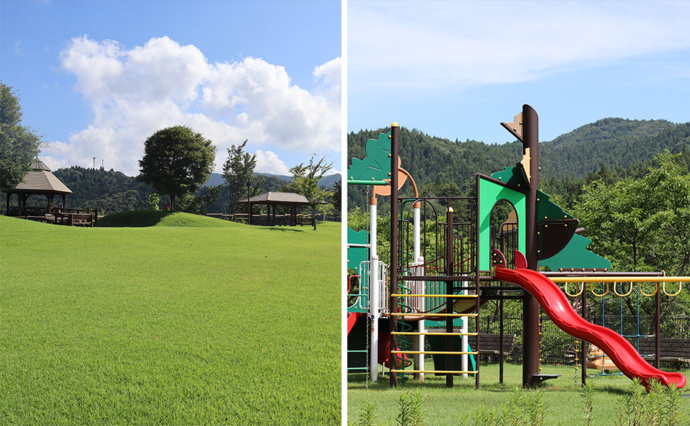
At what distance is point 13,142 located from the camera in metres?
20.5

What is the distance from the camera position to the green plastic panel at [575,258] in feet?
20.5

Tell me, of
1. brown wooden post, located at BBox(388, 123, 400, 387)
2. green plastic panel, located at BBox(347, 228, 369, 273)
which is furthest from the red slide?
green plastic panel, located at BBox(347, 228, 369, 273)

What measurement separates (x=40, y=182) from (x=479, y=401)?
21.3 metres

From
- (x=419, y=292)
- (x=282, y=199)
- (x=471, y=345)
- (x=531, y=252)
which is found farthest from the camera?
(x=282, y=199)

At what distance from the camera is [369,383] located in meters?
6.21

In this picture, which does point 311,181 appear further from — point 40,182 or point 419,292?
point 419,292

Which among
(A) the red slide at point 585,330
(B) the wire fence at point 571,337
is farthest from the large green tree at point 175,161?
(A) the red slide at point 585,330

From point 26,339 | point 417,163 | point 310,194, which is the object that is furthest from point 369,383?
point 417,163

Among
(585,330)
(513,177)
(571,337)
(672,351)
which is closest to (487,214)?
(513,177)

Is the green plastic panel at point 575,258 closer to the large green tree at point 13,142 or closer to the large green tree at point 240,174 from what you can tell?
the large green tree at point 13,142

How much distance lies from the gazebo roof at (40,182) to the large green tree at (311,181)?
10.9 m

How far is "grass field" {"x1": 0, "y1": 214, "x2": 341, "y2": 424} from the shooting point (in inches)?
258

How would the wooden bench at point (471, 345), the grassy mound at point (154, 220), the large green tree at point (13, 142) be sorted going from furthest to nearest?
the grassy mound at point (154, 220)
the large green tree at point (13, 142)
the wooden bench at point (471, 345)

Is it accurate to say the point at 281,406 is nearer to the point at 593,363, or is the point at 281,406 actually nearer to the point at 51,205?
the point at 593,363
